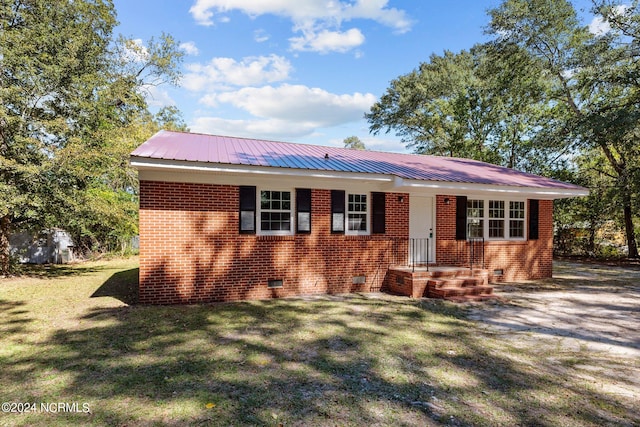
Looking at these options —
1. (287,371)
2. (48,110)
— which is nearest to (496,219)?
(287,371)

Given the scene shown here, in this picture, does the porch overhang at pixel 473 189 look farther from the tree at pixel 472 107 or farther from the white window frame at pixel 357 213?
the tree at pixel 472 107

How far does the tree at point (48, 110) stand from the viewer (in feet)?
33.5

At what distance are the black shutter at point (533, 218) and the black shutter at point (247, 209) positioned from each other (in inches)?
353

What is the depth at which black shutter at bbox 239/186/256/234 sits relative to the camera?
8.09m

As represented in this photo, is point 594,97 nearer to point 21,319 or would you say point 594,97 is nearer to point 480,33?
point 480,33

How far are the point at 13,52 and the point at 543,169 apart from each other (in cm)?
2527

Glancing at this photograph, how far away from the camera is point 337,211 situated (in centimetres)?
897

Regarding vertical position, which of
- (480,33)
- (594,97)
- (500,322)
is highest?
(480,33)

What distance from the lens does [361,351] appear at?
487cm

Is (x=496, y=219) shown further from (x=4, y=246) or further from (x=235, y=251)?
(x=4, y=246)

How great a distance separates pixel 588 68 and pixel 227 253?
17.0 m

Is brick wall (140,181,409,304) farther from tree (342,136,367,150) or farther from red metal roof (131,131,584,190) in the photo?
tree (342,136,367,150)

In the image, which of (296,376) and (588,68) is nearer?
(296,376)

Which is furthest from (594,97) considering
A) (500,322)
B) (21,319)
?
(21,319)
